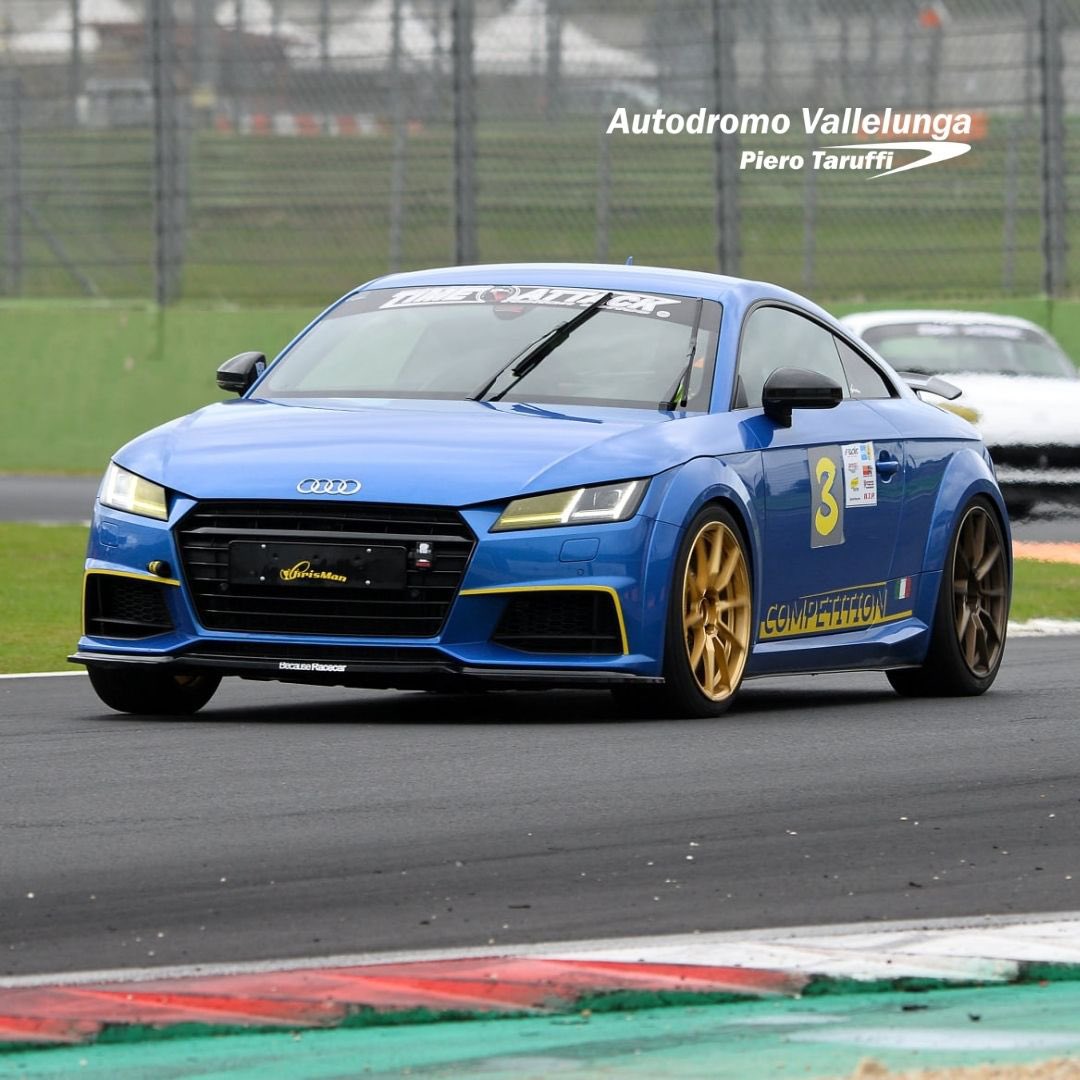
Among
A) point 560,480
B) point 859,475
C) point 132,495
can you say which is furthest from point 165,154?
point 560,480

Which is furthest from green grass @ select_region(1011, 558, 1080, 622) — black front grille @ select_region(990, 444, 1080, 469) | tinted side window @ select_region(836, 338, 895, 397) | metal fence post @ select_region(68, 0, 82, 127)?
metal fence post @ select_region(68, 0, 82, 127)

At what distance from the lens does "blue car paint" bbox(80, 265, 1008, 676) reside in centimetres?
891

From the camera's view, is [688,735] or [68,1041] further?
[688,735]

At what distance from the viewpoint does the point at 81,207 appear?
2633 centimetres

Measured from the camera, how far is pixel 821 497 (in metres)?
10.1

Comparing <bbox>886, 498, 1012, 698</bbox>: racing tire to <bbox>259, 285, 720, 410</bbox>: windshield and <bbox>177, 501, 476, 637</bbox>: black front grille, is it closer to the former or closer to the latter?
<bbox>259, 285, 720, 410</bbox>: windshield

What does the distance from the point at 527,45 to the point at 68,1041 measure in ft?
70.2

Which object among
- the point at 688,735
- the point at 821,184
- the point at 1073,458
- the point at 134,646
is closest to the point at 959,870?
the point at 688,735

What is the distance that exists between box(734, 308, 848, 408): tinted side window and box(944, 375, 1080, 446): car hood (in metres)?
9.39

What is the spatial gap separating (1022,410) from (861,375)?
9.61 meters

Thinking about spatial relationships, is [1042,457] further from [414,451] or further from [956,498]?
[414,451]

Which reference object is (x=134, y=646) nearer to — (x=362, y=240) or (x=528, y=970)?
(x=528, y=970)

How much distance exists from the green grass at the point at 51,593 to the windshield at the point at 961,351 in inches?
104

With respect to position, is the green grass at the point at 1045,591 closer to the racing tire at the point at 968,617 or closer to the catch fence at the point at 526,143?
the racing tire at the point at 968,617
